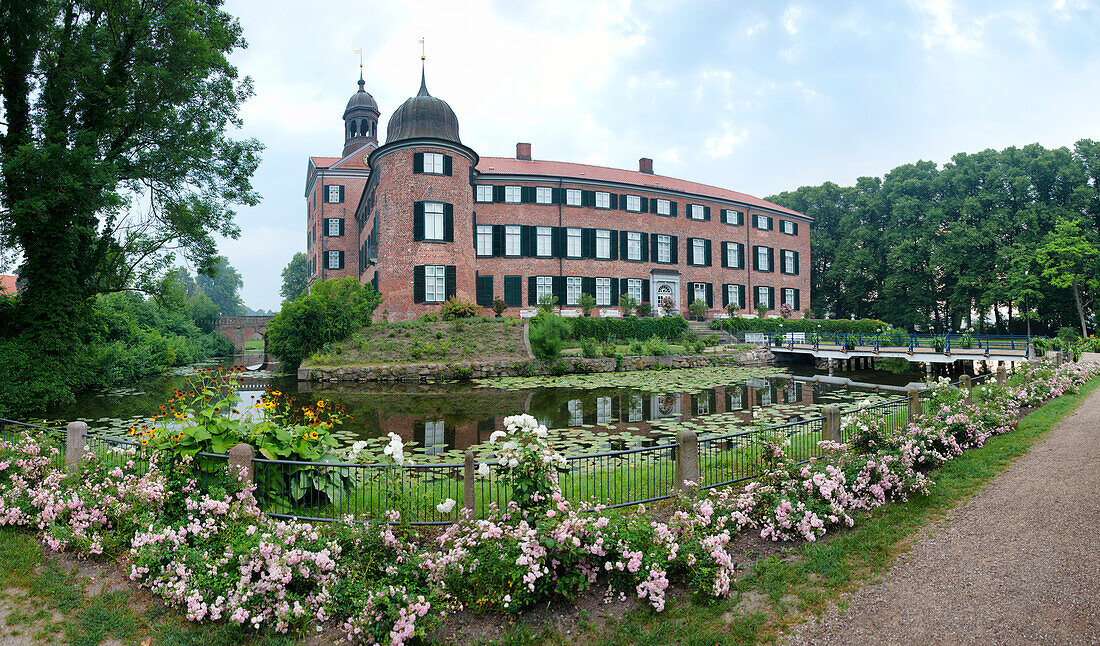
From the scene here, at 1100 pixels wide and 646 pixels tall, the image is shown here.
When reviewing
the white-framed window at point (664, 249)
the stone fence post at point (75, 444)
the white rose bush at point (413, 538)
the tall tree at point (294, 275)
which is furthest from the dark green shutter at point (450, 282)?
the tall tree at point (294, 275)

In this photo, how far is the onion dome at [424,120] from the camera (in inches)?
1057

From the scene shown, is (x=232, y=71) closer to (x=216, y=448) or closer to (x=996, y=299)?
(x=216, y=448)

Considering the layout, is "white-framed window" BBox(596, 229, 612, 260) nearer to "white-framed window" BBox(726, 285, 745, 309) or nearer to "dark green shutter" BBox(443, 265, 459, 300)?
"white-framed window" BBox(726, 285, 745, 309)

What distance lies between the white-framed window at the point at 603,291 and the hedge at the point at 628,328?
415cm

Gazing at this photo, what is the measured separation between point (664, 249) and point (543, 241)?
27.1 ft

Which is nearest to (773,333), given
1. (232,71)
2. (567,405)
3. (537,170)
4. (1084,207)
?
(537,170)

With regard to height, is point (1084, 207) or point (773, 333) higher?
point (1084, 207)

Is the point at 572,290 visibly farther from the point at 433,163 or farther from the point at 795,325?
the point at 795,325

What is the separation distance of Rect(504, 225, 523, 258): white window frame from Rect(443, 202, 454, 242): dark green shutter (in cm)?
455

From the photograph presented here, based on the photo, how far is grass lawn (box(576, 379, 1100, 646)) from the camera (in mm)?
3592

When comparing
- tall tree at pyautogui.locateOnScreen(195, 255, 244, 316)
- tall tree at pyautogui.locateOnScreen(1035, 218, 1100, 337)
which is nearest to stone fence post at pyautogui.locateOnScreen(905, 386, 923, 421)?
tall tree at pyautogui.locateOnScreen(1035, 218, 1100, 337)

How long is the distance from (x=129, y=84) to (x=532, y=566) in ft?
51.0

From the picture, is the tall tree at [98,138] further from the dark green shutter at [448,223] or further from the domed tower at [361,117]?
the domed tower at [361,117]

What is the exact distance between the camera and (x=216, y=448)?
5559 millimetres
